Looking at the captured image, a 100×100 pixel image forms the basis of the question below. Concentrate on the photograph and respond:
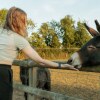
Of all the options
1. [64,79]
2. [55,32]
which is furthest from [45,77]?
[55,32]

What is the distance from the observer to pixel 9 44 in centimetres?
439

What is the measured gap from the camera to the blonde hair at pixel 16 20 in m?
4.31

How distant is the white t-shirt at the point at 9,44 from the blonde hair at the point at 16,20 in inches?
2.6

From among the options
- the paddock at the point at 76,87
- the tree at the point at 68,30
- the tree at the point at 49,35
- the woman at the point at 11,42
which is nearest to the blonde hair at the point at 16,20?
the woman at the point at 11,42

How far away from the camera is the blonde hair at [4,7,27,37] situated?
4.31 m

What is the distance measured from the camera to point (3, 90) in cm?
449

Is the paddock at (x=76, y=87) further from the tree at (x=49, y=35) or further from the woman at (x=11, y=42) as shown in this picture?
the tree at (x=49, y=35)

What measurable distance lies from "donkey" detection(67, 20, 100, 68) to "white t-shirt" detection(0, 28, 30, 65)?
130 cm

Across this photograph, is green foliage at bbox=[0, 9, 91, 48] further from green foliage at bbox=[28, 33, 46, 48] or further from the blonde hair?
the blonde hair

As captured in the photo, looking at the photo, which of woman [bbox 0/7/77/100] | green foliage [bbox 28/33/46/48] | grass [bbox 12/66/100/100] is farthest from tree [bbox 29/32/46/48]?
woman [bbox 0/7/77/100]

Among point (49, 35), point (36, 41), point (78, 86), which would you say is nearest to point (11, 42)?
point (78, 86)

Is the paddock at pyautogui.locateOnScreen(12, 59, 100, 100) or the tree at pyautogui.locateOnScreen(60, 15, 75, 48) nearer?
the paddock at pyautogui.locateOnScreen(12, 59, 100, 100)

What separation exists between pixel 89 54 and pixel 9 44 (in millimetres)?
1907

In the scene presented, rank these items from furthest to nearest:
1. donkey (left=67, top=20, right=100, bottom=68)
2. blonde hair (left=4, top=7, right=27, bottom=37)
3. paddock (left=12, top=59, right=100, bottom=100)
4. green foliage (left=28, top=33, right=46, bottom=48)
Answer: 1. green foliage (left=28, top=33, right=46, bottom=48)
2. paddock (left=12, top=59, right=100, bottom=100)
3. donkey (left=67, top=20, right=100, bottom=68)
4. blonde hair (left=4, top=7, right=27, bottom=37)
